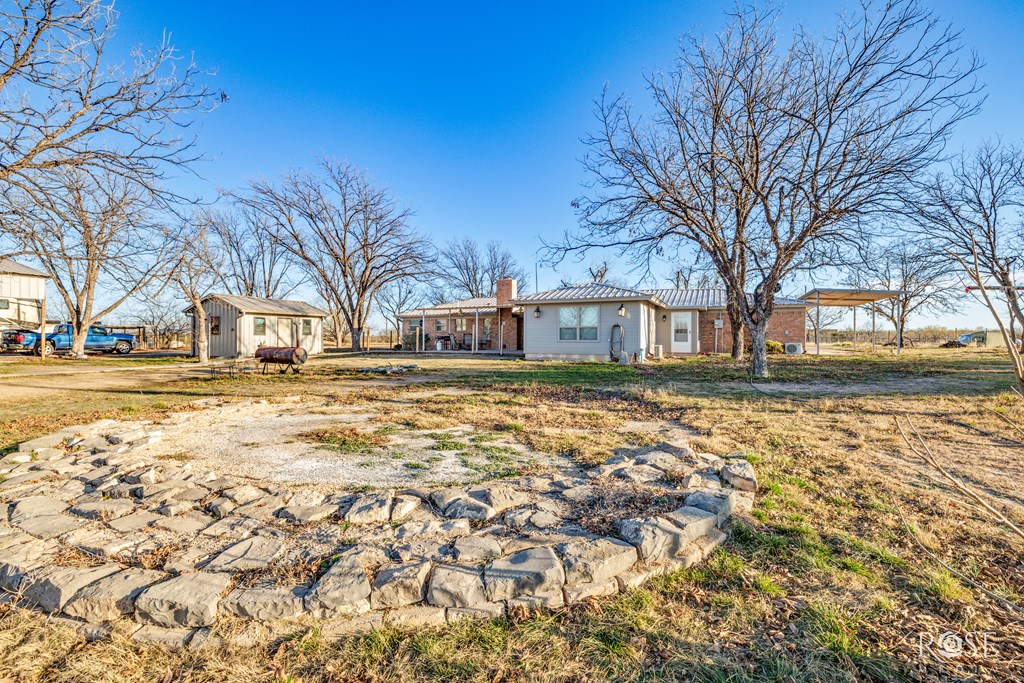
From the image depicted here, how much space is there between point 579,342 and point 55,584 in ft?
54.9

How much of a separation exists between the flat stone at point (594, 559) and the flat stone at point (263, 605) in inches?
48.4

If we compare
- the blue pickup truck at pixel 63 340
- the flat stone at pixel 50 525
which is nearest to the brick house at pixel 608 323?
the flat stone at pixel 50 525

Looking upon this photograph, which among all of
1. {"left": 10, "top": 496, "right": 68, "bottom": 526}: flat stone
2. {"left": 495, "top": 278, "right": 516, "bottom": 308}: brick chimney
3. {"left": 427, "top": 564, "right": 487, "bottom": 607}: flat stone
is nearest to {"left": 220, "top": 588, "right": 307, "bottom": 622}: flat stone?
{"left": 427, "top": 564, "right": 487, "bottom": 607}: flat stone

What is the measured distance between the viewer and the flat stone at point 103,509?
2908mm

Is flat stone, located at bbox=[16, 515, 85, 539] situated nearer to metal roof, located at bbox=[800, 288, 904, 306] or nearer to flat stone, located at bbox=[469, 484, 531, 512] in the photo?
flat stone, located at bbox=[469, 484, 531, 512]

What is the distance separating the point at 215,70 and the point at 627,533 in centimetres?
612

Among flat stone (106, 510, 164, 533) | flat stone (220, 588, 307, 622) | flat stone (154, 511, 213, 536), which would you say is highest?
flat stone (106, 510, 164, 533)

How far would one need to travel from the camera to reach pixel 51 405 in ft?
24.1

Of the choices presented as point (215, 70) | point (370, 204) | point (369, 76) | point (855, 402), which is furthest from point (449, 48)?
point (370, 204)

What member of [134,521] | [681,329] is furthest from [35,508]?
[681,329]

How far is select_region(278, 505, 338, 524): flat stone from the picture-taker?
9.32ft

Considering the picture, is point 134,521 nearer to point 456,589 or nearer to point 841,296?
point 456,589

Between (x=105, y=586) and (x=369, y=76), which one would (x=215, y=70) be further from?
(x=369, y=76)

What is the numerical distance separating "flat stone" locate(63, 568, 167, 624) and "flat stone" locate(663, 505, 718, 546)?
267cm
